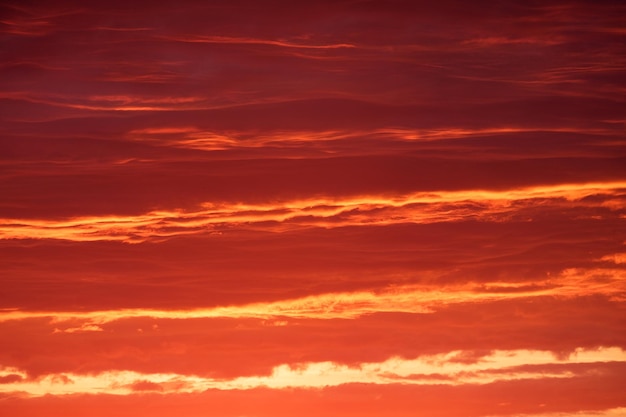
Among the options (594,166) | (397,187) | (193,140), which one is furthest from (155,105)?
(594,166)

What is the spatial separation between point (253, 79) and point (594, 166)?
4489 millimetres

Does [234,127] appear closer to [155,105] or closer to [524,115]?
[155,105]

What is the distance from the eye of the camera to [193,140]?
112 ft

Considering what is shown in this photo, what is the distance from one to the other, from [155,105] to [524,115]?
15.4 feet

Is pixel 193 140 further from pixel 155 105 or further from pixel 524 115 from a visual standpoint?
pixel 524 115

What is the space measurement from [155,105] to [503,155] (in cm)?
446

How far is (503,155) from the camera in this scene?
112 feet

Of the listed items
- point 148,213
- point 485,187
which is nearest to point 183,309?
point 148,213

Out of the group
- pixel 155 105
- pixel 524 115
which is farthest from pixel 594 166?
pixel 155 105

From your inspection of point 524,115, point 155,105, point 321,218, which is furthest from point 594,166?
point 155,105

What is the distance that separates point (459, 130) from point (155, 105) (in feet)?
12.7

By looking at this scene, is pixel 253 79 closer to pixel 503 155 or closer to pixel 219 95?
pixel 219 95

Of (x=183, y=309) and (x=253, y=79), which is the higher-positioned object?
(x=253, y=79)

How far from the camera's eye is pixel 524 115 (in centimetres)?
3422
